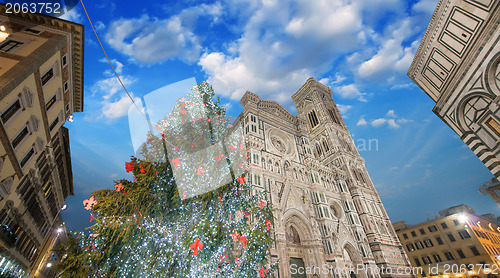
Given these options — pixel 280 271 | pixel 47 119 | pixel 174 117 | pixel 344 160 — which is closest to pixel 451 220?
pixel 344 160

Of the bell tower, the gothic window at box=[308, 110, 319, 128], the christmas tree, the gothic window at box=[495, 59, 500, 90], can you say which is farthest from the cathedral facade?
the gothic window at box=[495, 59, 500, 90]

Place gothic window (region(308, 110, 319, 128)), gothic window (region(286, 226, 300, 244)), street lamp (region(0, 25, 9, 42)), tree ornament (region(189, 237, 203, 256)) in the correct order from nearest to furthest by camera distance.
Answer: tree ornament (region(189, 237, 203, 256)) < street lamp (region(0, 25, 9, 42)) < gothic window (region(286, 226, 300, 244)) < gothic window (region(308, 110, 319, 128))

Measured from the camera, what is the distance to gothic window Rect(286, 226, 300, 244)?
1977 cm

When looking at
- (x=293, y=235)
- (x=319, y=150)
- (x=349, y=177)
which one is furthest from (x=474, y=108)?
(x=319, y=150)

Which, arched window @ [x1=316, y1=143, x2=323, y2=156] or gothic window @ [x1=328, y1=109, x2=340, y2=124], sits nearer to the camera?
arched window @ [x1=316, y1=143, x2=323, y2=156]

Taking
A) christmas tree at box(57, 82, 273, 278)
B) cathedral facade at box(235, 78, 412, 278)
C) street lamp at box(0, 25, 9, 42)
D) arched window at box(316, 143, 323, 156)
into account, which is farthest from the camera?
arched window at box(316, 143, 323, 156)

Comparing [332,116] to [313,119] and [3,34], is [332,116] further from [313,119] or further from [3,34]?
[3,34]

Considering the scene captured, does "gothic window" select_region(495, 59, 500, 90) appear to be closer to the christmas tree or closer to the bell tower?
the christmas tree

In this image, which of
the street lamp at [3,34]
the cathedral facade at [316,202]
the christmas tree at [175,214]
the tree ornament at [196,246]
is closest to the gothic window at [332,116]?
the cathedral facade at [316,202]

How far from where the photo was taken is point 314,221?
843 inches

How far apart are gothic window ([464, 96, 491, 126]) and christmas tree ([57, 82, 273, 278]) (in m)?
10.4

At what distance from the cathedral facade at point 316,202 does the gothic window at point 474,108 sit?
15.0 metres

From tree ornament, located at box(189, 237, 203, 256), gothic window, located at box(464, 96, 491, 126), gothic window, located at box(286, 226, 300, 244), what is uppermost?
gothic window, located at box(464, 96, 491, 126)

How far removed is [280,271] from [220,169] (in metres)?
12.6
